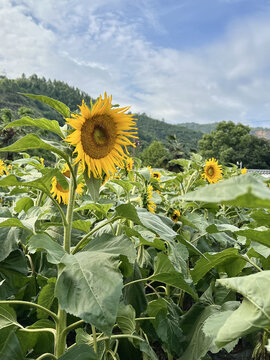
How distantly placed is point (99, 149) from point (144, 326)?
72cm

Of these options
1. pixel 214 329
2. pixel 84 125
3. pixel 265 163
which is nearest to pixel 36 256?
pixel 84 125

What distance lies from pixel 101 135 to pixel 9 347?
2.32 feet

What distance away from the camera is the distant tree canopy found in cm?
4084

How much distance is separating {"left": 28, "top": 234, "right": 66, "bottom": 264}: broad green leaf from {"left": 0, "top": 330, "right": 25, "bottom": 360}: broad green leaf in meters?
0.31

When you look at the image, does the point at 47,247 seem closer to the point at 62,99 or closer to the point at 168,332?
the point at 168,332

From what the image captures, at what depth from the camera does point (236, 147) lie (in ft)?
138

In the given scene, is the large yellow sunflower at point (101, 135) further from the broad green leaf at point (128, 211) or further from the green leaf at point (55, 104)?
the broad green leaf at point (128, 211)

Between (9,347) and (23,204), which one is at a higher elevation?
(23,204)

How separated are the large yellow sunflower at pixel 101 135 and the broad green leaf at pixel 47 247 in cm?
28

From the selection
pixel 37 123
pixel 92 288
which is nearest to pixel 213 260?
pixel 92 288

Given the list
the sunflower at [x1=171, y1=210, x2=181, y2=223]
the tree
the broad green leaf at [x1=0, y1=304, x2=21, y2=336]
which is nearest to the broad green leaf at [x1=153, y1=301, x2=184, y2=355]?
the broad green leaf at [x1=0, y1=304, x2=21, y2=336]

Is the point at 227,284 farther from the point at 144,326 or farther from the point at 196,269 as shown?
the point at 144,326

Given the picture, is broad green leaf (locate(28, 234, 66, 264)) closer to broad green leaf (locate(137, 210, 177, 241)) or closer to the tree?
broad green leaf (locate(137, 210, 177, 241))

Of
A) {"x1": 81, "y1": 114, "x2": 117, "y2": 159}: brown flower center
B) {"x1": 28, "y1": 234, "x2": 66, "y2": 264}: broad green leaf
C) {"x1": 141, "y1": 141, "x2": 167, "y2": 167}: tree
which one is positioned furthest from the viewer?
{"x1": 141, "y1": 141, "x2": 167, "y2": 167}: tree
